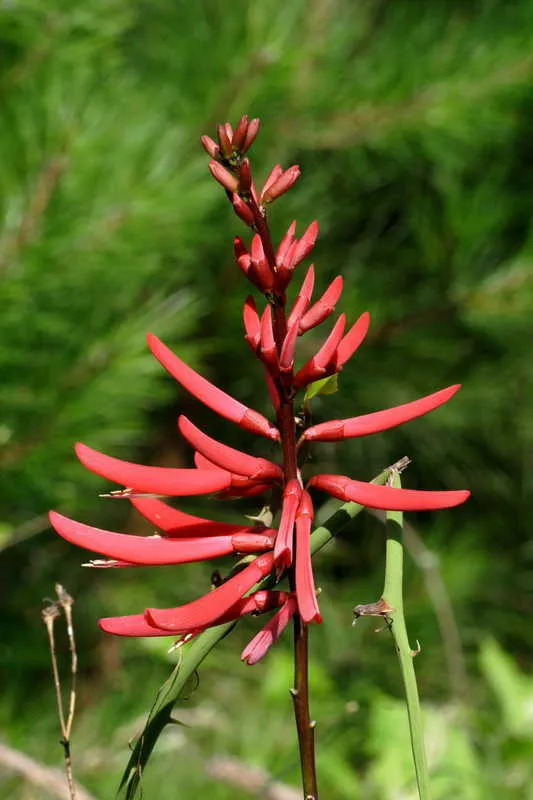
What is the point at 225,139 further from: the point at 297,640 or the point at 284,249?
the point at 297,640

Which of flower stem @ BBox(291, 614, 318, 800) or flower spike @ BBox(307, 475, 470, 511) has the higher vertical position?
flower spike @ BBox(307, 475, 470, 511)

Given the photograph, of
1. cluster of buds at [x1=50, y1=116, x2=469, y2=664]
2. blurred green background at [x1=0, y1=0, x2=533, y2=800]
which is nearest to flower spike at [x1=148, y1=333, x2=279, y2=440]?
cluster of buds at [x1=50, y1=116, x2=469, y2=664]

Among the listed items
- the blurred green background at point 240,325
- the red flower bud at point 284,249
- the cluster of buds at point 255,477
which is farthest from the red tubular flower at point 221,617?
the blurred green background at point 240,325

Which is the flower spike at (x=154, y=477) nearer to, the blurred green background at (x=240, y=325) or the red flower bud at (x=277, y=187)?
the red flower bud at (x=277, y=187)

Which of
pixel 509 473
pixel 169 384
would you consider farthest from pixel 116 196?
pixel 509 473

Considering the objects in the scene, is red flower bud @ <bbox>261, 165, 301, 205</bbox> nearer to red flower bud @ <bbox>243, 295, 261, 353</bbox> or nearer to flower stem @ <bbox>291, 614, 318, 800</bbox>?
red flower bud @ <bbox>243, 295, 261, 353</bbox>

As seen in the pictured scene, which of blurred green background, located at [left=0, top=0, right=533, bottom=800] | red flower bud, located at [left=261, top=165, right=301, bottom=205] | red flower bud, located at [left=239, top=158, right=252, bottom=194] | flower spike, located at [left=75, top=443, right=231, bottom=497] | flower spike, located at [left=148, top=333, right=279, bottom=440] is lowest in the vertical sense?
flower spike, located at [left=75, top=443, right=231, bottom=497]
